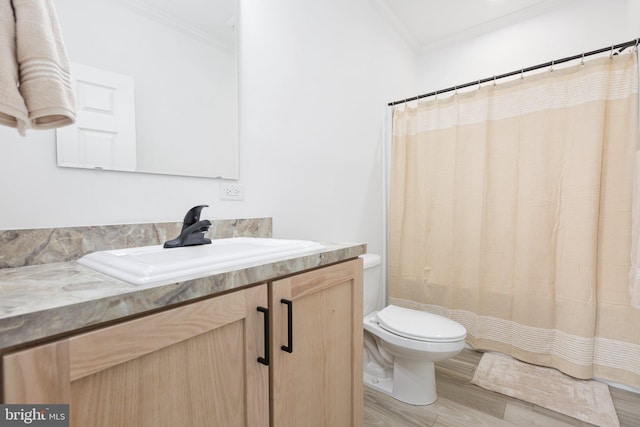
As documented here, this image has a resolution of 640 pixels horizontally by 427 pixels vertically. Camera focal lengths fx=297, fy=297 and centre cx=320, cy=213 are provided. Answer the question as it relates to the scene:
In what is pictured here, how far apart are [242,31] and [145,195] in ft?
2.79

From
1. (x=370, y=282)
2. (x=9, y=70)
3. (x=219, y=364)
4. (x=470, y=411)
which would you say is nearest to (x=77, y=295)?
(x=219, y=364)

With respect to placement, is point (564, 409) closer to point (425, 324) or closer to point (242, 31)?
point (425, 324)

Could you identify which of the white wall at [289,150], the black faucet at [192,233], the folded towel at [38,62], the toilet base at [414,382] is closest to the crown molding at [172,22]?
the white wall at [289,150]

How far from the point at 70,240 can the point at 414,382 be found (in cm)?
164

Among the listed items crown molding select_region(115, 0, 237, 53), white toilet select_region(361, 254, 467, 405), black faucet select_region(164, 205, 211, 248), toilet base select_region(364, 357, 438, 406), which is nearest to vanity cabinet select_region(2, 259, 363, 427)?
black faucet select_region(164, 205, 211, 248)

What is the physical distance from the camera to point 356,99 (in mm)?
2061

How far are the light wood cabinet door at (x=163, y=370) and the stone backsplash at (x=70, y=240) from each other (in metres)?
0.53

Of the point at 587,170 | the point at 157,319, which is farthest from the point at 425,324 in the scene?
the point at 157,319

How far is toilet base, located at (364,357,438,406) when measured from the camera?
5.14 feet

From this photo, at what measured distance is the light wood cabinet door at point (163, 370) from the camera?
422 mm

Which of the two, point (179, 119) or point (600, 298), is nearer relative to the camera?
point (179, 119)

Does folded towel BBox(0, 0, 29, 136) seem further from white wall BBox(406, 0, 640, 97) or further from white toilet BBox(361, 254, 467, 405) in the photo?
white wall BBox(406, 0, 640, 97)

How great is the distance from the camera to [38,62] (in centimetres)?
59

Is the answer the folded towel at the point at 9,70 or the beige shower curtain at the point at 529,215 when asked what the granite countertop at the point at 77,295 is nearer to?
the folded towel at the point at 9,70
